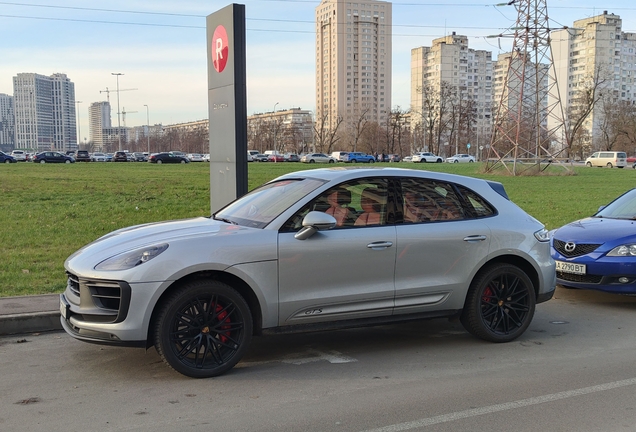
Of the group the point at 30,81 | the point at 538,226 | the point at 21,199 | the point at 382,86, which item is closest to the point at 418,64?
the point at 382,86

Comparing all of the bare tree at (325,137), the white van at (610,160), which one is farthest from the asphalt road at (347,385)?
the bare tree at (325,137)

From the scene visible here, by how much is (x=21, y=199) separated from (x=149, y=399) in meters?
15.8

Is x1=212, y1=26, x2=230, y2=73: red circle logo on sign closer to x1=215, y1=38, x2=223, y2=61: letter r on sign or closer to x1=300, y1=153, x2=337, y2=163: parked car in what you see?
x1=215, y1=38, x2=223, y2=61: letter r on sign

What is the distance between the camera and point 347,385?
5.01m

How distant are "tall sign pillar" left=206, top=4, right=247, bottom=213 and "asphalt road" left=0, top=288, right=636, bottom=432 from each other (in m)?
3.29

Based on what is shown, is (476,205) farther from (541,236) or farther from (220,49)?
(220,49)

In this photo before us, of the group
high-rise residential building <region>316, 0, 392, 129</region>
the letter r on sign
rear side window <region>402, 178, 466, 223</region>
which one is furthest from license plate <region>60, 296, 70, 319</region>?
high-rise residential building <region>316, 0, 392, 129</region>

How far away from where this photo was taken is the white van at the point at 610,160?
222ft

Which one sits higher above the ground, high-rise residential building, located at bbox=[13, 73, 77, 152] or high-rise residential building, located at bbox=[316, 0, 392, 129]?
high-rise residential building, located at bbox=[316, 0, 392, 129]

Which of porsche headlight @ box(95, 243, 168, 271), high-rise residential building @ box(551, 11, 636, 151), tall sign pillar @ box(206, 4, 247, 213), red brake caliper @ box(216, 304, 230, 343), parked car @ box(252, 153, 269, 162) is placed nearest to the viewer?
porsche headlight @ box(95, 243, 168, 271)

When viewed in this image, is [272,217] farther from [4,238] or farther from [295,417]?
[4,238]

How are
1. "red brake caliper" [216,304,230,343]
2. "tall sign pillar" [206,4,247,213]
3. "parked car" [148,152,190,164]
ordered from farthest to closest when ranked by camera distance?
"parked car" [148,152,190,164], "tall sign pillar" [206,4,247,213], "red brake caliper" [216,304,230,343]

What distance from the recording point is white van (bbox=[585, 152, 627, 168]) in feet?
222

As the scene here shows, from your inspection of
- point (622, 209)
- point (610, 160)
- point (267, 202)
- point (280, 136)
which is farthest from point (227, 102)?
point (280, 136)
